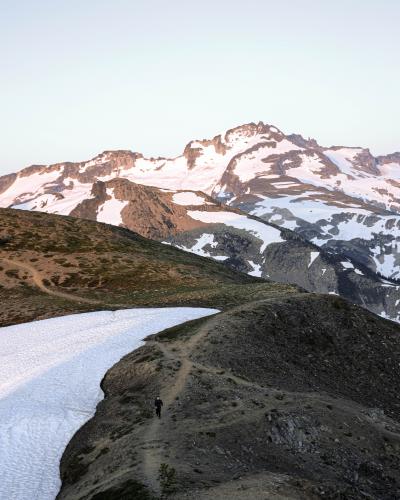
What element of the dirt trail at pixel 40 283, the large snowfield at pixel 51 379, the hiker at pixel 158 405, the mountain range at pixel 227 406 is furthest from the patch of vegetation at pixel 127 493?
the dirt trail at pixel 40 283

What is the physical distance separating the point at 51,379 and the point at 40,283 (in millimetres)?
60262

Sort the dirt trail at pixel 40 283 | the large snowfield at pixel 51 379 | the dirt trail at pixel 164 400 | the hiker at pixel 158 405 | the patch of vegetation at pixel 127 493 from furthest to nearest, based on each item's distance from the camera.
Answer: the dirt trail at pixel 40 283, the hiker at pixel 158 405, the large snowfield at pixel 51 379, the dirt trail at pixel 164 400, the patch of vegetation at pixel 127 493

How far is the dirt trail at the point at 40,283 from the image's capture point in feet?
318

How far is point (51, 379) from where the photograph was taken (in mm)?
52438

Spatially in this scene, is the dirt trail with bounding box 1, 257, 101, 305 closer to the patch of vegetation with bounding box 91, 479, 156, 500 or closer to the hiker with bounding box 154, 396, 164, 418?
the hiker with bounding box 154, 396, 164, 418

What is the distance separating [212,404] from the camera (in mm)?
41594

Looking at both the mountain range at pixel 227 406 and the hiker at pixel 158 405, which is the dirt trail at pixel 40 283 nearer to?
the mountain range at pixel 227 406

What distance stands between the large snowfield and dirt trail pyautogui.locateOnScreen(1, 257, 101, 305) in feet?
53.1

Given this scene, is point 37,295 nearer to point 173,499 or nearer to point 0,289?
point 0,289

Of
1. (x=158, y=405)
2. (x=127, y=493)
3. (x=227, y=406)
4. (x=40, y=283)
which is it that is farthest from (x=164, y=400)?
(x=40, y=283)

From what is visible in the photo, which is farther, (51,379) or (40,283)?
(40,283)

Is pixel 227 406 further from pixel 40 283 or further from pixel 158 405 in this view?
pixel 40 283

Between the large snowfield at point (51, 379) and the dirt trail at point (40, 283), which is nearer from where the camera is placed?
the large snowfield at point (51, 379)

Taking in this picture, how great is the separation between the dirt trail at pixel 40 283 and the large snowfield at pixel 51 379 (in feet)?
53.1
